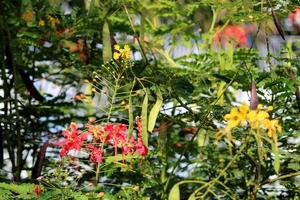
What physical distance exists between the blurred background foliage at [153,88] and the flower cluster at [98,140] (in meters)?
0.09

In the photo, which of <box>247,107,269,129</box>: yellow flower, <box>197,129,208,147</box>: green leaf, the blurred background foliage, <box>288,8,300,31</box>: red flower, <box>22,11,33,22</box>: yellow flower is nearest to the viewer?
<box>247,107,269,129</box>: yellow flower

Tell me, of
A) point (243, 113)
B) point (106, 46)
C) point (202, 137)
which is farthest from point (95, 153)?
point (202, 137)

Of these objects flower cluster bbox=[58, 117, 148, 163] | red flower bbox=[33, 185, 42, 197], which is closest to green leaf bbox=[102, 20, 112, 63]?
flower cluster bbox=[58, 117, 148, 163]

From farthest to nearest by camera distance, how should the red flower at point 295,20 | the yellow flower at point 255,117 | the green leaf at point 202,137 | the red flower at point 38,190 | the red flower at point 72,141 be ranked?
the red flower at point 295,20
the green leaf at point 202,137
the red flower at point 72,141
the red flower at point 38,190
the yellow flower at point 255,117

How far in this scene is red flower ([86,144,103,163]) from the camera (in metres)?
2.18

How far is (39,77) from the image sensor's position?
341cm

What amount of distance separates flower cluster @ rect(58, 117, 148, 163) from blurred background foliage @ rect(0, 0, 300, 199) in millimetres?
86

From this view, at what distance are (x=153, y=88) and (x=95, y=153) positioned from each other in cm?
32

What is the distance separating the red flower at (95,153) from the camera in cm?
218

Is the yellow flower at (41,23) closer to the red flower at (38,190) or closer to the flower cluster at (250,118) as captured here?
the red flower at (38,190)

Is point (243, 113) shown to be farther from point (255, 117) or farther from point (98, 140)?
point (98, 140)

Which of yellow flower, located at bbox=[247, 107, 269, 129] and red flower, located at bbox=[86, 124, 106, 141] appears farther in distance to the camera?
red flower, located at bbox=[86, 124, 106, 141]

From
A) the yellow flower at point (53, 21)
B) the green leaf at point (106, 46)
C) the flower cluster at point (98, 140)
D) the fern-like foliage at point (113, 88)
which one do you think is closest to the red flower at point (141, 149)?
the flower cluster at point (98, 140)

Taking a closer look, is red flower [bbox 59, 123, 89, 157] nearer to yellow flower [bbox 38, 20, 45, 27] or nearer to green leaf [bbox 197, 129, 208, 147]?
green leaf [bbox 197, 129, 208, 147]
